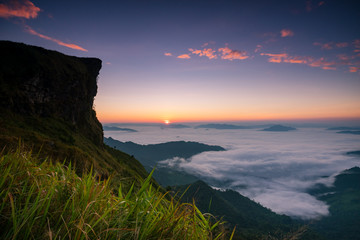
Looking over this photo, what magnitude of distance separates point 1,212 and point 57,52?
120 feet

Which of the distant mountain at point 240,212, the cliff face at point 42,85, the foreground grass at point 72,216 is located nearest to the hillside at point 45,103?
the cliff face at point 42,85

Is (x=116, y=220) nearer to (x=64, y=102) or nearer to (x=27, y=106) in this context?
(x=27, y=106)

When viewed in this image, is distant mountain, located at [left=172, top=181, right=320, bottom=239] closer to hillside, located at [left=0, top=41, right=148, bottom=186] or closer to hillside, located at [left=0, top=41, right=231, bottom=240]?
hillside, located at [left=0, top=41, right=148, bottom=186]

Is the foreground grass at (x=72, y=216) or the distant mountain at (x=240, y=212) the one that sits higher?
the foreground grass at (x=72, y=216)

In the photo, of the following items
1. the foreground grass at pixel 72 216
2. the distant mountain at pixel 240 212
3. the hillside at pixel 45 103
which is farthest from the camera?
the distant mountain at pixel 240 212

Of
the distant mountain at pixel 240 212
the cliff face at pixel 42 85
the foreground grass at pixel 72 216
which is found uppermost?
the cliff face at pixel 42 85

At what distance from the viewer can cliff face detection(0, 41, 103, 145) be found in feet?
62.2

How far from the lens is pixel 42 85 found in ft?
75.6

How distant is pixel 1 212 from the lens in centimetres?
193

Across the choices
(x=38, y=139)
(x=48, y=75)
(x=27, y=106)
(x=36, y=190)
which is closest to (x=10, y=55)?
(x=48, y=75)

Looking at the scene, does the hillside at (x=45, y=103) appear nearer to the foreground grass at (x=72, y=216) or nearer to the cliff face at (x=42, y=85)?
the cliff face at (x=42, y=85)

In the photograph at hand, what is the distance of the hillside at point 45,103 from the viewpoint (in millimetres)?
14242

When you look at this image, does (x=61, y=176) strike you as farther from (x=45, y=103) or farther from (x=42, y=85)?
(x=42, y=85)

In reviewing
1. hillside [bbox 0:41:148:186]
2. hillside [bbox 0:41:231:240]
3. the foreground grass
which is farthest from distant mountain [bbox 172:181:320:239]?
the foreground grass
